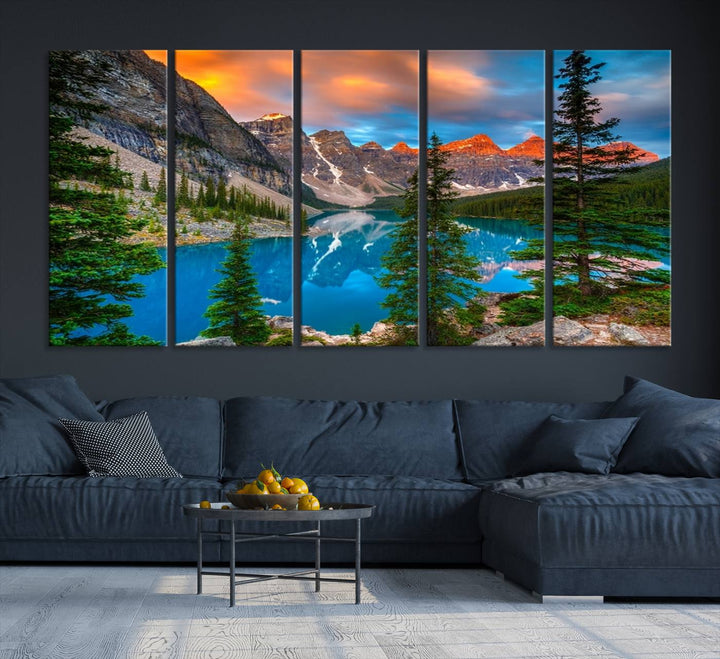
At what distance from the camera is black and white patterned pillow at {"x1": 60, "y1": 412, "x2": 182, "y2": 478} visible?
548cm

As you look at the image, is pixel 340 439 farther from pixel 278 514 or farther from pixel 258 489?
pixel 278 514

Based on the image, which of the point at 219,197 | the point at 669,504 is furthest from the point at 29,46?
the point at 669,504

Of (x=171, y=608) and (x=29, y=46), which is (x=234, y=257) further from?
(x=171, y=608)

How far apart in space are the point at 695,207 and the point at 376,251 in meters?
2.08

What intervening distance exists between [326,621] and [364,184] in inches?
142

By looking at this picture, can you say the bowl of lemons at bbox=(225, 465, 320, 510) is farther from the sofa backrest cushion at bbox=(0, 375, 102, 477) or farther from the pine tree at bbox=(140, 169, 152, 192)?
the pine tree at bbox=(140, 169, 152, 192)

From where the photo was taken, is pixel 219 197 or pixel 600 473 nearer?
pixel 600 473

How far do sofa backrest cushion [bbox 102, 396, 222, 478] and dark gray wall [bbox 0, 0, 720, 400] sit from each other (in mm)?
643

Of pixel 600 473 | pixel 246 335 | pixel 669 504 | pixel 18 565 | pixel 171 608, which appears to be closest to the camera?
pixel 171 608

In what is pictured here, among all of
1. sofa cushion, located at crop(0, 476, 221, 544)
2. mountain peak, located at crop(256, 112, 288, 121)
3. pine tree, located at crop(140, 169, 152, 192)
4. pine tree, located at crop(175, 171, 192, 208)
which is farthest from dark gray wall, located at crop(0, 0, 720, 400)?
sofa cushion, located at crop(0, 476, 221, 544)

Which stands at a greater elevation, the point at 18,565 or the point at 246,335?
the point at 246,335

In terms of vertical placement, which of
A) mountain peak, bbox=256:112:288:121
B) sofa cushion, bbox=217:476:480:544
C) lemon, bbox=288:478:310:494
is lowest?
sofa cushion, bbox=217:476:480:544

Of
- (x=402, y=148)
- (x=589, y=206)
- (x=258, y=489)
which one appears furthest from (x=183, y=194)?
(x=258, y=489)

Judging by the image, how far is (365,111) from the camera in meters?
6.82
